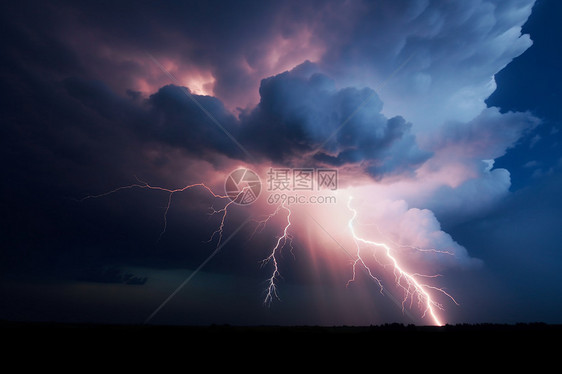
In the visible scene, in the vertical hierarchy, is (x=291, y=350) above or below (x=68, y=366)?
above

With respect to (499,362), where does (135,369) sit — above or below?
below

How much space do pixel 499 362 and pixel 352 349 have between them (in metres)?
3.00

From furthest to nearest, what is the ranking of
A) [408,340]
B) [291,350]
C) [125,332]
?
[125,332]
[408,340]
[291,350]

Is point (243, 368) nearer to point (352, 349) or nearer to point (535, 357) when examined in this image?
point (352, 349)

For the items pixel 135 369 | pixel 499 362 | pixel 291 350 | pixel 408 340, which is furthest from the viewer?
pixel 408 340

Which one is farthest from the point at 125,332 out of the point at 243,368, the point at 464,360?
the point at 464,360

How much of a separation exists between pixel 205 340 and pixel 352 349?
390 centimetres

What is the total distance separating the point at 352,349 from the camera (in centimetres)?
559

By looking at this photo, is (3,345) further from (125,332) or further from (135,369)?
(135,369)

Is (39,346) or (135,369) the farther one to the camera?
(39,346)

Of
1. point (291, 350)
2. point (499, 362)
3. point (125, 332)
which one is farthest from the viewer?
point (125, 332)

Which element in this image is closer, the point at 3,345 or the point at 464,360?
the point at 464,360

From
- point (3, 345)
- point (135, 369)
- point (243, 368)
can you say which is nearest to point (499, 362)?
point (243, 368)

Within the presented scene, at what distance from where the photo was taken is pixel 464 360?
16.2 feet
